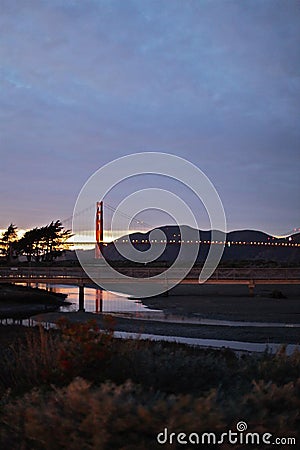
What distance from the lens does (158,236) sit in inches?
4296

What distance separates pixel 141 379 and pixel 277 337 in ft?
56.0

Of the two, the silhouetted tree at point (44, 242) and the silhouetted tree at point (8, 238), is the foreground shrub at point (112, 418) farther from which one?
the silhouetted tree at point (8, 238)

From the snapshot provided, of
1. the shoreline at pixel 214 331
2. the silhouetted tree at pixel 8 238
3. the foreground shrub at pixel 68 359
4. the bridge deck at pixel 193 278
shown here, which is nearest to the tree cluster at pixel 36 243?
the silhouetted tree at pixel 8 238

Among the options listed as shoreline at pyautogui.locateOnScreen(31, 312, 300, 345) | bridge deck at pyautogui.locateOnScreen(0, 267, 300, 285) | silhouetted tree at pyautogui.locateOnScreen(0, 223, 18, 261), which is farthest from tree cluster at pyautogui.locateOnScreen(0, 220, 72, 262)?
shoreline at pyautogui.locateOnScreen(31, 312, 300, 345)

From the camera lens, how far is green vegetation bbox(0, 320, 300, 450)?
16.6 ft

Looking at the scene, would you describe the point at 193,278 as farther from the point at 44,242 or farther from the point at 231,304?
the point at 44,242

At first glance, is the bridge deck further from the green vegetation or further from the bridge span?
the green vegetation

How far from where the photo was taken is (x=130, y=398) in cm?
519

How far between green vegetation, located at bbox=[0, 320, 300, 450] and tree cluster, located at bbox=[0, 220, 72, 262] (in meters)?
104

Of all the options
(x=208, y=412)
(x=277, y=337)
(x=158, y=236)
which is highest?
(x=158, y=236)

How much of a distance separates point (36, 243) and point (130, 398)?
115 m

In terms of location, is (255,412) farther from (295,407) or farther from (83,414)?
(83,414)

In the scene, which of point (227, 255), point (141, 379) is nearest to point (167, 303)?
point (141, 379)

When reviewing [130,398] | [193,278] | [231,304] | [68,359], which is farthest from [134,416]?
[193,278]
